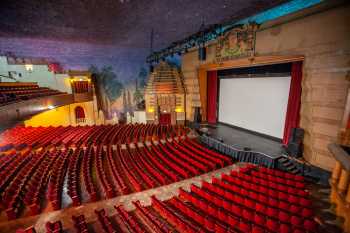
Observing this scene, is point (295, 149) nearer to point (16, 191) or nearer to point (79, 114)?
point (16, 191)

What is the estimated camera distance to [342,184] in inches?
161

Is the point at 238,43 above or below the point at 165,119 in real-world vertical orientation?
above

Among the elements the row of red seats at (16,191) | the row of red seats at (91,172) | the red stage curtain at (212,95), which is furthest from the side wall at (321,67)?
the row of red seats at (16,191)

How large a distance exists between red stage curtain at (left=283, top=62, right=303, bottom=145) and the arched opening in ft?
50.5

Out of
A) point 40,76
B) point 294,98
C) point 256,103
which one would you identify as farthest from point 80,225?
point 40,76

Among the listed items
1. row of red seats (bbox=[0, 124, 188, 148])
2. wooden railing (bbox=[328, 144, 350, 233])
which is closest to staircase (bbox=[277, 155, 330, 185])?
wooden railing (bbox=[328, 144, 350, 233])

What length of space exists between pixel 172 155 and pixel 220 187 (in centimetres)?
299

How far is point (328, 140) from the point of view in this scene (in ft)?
19.6

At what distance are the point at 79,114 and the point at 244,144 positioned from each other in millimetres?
13845

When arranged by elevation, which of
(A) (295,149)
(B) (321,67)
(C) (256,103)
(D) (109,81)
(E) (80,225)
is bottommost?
(E) (80,225)

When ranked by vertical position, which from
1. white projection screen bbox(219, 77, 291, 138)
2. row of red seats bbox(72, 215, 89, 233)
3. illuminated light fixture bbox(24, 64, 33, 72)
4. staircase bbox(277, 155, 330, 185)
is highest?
illuminated light fixture bbox(24, 64, 33, 72)

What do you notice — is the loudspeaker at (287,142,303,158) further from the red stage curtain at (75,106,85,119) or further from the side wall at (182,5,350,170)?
the red stage curtain at (75,106,85,119)

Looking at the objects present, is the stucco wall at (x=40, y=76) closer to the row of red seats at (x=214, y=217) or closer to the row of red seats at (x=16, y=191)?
the row of red seats at (x=16, y=191)

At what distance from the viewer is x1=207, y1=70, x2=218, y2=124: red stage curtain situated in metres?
12.6
